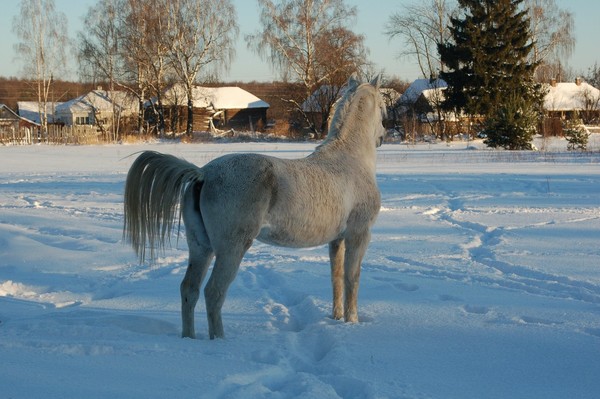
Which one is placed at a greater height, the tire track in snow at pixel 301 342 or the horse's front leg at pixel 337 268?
the horse's front leg at pixel 337 268

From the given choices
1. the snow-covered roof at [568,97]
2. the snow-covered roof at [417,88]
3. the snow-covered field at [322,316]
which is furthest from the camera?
the snow-covered roof at [568,97]

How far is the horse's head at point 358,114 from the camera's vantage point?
5.96m

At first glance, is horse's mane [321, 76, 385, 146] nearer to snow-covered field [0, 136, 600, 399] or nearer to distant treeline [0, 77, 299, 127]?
snow-covered field [0, 136, 600, 399]

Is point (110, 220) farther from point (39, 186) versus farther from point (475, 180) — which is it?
point (475, 180)

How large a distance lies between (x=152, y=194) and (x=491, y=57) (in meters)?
39.5

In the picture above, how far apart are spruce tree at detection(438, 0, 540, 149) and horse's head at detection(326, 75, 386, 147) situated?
36.5 m

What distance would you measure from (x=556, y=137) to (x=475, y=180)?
30055 mm

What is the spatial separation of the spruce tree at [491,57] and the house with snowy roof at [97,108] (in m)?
24.9

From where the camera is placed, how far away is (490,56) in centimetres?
4131

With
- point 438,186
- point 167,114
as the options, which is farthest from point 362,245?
point 167,114

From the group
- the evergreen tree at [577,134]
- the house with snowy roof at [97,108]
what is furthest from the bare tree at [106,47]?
the evergreen tree at [577,134]

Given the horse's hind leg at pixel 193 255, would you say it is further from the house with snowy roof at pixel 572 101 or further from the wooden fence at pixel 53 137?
the house with snowy roof at pixel 572 101

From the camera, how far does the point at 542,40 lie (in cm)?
5362

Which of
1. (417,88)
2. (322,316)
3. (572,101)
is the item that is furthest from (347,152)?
(572,101)
